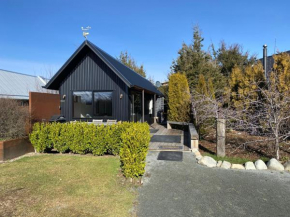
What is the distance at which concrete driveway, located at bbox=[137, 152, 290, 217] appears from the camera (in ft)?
10.8

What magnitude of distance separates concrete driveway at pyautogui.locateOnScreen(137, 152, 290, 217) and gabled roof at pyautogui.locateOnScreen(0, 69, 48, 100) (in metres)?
20.5

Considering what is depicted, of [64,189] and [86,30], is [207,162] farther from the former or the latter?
[86,30]

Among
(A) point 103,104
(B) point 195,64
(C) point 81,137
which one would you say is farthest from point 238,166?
(B) point 195,64

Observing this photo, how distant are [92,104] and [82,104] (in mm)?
689

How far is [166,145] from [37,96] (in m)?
5.78

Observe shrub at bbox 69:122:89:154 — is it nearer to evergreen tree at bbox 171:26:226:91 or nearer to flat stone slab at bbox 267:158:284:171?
flat stone slab at bbox 267:158:284:171

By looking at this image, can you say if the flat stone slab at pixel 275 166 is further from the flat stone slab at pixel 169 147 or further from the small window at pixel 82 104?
the small window at pixel 82 104

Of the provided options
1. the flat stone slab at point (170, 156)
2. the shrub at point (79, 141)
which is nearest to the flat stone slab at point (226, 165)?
the flat stone slab at point (170, 156)

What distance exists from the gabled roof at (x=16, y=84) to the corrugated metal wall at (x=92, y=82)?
12.5 m

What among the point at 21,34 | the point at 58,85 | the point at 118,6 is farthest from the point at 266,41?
the point at 21,34

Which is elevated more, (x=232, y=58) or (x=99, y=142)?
(x=232, y=58)

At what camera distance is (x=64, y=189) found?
4039mm

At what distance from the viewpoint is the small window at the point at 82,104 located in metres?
10.6

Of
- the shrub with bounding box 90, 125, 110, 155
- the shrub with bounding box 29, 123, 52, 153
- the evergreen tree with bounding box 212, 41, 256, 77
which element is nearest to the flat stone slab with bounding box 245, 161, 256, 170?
the shrub with bounding box 90, 125, 110, 155
